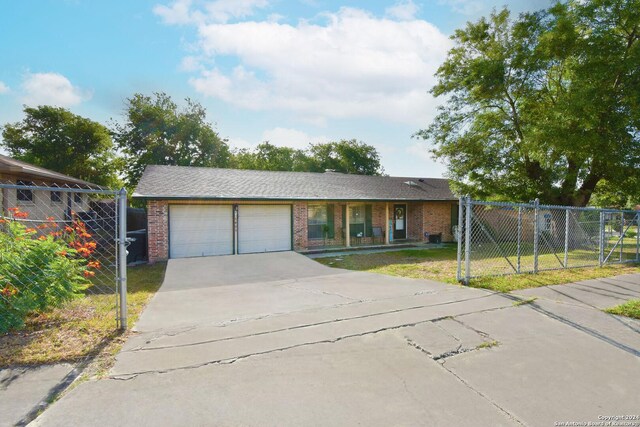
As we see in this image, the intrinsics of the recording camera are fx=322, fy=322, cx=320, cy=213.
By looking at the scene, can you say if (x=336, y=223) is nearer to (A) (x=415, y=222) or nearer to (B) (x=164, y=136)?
(A) (x=415, y=222)

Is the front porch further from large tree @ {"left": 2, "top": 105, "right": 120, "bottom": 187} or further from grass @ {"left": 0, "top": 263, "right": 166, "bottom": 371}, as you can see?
large tree @ {"left": 2, "top": 105, "right": 120, "bottom": 187}

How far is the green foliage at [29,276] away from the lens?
3.98 metres

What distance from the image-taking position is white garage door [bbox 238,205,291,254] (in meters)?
12.6

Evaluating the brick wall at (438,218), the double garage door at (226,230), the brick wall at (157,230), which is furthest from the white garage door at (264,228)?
the brick wall at (438,218)

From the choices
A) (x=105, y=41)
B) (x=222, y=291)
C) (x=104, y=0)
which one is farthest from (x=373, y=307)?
(x=105, y=41)

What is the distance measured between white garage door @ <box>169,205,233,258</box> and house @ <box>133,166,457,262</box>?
3 centimetres

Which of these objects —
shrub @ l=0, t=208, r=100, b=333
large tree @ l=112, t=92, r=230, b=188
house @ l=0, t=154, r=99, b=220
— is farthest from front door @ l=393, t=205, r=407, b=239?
large tree @ l=112, t=92, r=230, b=188

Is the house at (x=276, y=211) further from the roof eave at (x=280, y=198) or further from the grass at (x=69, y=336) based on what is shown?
the grass at (x=69, y=336)

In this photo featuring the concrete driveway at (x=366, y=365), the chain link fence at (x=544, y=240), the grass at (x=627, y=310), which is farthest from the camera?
the chain link fence at (x=544, y=240)

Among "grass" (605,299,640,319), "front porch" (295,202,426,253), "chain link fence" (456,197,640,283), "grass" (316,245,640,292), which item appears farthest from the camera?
"front porch" (295,202,426,253)

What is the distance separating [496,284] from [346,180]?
454 inches

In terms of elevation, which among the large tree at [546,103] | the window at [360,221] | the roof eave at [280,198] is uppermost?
the large tree at [546,103]

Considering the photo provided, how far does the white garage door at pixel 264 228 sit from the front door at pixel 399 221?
6.44m

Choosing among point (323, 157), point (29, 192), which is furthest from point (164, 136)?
point (323, 157)
